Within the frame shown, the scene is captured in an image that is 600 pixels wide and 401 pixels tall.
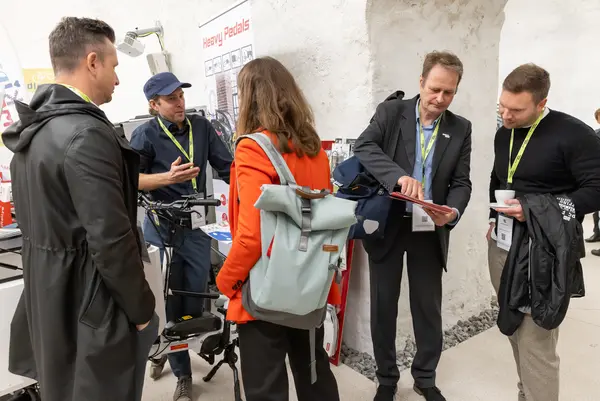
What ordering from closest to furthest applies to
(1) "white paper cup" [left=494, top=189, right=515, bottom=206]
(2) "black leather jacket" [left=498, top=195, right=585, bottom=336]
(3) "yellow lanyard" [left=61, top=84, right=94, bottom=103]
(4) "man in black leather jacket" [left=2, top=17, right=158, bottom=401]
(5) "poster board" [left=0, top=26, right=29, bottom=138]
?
(4) "man in black leather jacket" [left=2, top=17, right=158, bottom=401]
(3) "yellow lanyard" [left=61, top=84, right=94, bottom=103]
(2) "black leather jacket" [left=498, top=195, right=585, bottom=336]
(1) "white paper cup" [left=494, top=189, right=515, bottom=206]
(5) "poster board" [left=0, top=26, right=29, bottom=138]

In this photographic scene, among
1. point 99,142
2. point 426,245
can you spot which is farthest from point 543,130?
point 99,142

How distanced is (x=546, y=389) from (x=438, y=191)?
3.02ft

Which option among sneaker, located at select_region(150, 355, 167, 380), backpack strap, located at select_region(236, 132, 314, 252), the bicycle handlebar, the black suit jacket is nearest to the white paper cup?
the black suit jacket

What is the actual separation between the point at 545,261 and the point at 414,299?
2.28 feet

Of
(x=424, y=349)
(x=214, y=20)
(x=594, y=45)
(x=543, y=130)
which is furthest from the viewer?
(x=594, y=45)

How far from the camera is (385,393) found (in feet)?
7.09

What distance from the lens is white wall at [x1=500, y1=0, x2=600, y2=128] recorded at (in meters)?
6.09

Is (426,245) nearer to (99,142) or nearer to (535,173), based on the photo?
(535,173)

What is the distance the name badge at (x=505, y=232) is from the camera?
5.68 ft

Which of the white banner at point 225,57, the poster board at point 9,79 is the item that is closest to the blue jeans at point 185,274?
the white banner at point 225,57

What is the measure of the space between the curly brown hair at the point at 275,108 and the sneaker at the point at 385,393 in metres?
1.38

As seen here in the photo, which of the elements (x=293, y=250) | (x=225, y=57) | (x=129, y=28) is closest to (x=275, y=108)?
(x=293, y=250)

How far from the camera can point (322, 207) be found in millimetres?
1380

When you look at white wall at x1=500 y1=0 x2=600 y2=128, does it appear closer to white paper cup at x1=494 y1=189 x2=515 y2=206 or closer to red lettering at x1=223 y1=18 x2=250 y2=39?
red lettering at x1=223 y1=18 x2=250 y2=39
